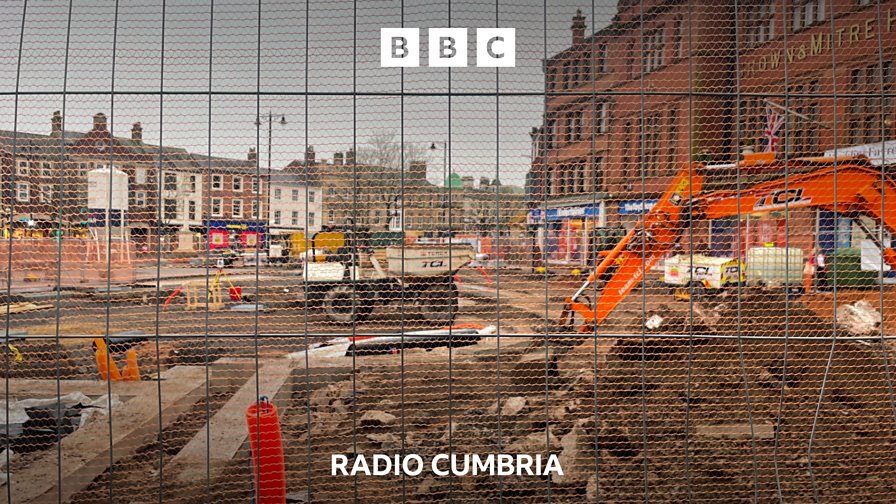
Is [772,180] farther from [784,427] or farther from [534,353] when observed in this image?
[534,353]

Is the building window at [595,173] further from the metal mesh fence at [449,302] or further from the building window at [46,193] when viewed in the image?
the building window at [46,193]

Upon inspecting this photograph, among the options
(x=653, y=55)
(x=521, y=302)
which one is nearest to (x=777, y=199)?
(x=653, y=55)

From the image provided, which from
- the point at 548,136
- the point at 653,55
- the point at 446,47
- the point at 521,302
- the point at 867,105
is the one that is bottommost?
the point at 521,302

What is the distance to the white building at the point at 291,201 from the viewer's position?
4.25 m

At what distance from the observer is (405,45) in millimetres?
3547

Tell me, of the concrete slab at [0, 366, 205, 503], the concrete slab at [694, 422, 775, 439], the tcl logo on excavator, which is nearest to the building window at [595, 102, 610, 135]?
the tcl logo on excavator

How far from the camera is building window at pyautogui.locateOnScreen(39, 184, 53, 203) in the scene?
4.34 m

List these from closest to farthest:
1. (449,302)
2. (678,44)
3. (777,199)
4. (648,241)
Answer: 1. (449,302)
2. (678,44)
3. (777,199)
4. (648,241)

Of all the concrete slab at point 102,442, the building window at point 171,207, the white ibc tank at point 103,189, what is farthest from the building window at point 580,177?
the concrete slab at point 102,442

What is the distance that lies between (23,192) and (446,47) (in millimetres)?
3475

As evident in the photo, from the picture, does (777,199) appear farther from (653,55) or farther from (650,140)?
(650,140)

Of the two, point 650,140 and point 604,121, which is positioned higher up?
point 604,121

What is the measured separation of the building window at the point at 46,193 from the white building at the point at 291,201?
1622 mm

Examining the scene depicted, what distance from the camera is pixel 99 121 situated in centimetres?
386
